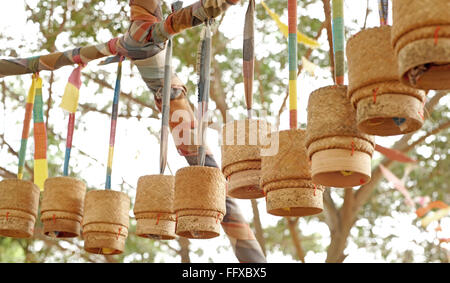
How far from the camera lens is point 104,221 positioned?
1.13 m

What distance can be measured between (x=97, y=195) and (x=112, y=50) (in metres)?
0.30

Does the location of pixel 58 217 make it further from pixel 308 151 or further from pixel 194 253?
pixel 194 253

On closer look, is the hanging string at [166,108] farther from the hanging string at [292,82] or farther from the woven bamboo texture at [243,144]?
the hanging string at [292,82]

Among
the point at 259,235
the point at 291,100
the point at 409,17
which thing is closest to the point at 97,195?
the point at 291,100

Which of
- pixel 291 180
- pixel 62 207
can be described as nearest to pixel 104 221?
pixel 62 207

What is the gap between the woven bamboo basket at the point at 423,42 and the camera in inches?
23.1

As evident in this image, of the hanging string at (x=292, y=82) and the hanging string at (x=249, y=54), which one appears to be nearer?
the hanging string at (x=292, y=82)

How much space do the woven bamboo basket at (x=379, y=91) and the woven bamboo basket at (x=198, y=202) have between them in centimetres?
32

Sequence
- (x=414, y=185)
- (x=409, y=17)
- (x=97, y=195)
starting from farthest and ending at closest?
(x=414, y=185), (x=97, y=195), (x=409, y=17)

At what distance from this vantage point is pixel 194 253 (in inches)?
151

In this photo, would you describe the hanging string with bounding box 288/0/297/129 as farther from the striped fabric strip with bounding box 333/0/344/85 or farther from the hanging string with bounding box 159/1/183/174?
the hanging string with bounding box 159/1/183/174

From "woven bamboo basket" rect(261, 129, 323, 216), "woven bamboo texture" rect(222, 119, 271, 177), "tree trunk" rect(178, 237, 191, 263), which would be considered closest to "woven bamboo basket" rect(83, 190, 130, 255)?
"woven bamboo texture" rect(222, 119, 271, 177)

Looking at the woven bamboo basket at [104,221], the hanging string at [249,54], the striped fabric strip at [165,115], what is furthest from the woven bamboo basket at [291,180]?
the woven bamboo basket at [104,221]

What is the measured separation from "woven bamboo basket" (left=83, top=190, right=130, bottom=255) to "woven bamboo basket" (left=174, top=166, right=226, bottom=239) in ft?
0.73
